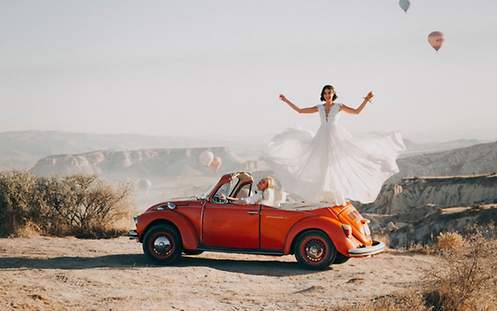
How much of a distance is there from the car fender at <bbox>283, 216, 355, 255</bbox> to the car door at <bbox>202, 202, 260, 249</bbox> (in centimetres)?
68

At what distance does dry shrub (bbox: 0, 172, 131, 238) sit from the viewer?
57.2 ft

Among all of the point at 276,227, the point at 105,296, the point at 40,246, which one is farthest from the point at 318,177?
the point at 40,246


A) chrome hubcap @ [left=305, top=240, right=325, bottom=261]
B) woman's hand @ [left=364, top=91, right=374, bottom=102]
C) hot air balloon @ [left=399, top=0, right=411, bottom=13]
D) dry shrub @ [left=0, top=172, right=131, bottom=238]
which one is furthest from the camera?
hot air balloon @ [left=399, top=0, right=411, bottom=13]

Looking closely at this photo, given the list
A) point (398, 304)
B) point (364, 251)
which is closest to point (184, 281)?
point (364, 251)

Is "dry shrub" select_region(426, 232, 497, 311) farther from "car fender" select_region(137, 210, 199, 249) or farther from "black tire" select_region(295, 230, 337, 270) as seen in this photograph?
"car fender" select_region(137, 210, 199, 249)

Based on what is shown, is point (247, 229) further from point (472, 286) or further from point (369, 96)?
point (472, 286)

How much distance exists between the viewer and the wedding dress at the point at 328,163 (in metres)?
12.7

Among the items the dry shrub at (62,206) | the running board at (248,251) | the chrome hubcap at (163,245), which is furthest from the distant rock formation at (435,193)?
the chrome hubcap at (163,245)

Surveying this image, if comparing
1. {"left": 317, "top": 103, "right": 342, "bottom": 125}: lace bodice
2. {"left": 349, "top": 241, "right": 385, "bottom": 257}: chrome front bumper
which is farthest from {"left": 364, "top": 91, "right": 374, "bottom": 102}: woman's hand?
{"left": 349, "top": 241, "right": 385, "bottom": 257}: chrome front bumper

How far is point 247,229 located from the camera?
11734 mm

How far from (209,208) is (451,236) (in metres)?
6.87

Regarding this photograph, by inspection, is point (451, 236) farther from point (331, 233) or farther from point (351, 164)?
point (331, 233)

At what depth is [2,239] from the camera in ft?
51.8

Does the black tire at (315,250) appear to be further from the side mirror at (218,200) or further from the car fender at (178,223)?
the car fender at (178,223)
